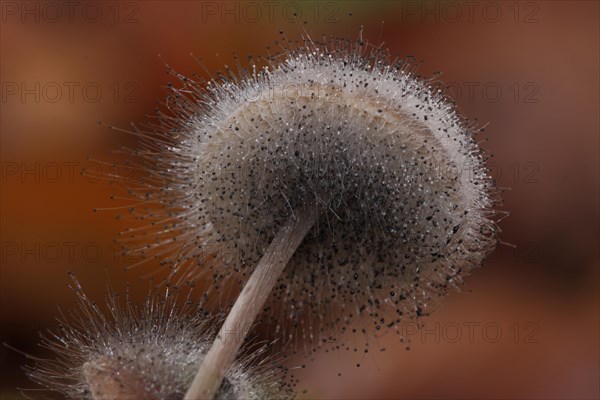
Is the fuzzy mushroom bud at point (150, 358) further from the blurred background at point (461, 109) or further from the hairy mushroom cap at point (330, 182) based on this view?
the blurred background at point (461, 109)

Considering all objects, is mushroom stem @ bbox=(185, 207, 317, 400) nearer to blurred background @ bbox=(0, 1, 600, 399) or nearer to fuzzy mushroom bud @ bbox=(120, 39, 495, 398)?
fuzzy mushroom bud @ bbox=(120, 39, 495, 398)

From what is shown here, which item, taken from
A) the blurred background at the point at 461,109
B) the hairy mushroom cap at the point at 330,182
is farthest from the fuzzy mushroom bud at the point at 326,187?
the blurred background at the point at 461,109

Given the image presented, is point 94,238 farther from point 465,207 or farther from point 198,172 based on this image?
point 465,207

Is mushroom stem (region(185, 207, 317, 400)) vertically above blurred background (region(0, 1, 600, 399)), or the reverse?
blurred background (region(0, 1, 600, 399))

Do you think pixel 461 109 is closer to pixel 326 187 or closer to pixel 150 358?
pixel 326 187

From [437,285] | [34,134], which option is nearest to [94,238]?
[34,134]

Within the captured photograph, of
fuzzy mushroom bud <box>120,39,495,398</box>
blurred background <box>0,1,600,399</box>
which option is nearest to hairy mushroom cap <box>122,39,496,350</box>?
fuzzy mushroom bud <box>120,39,495,398</box>
